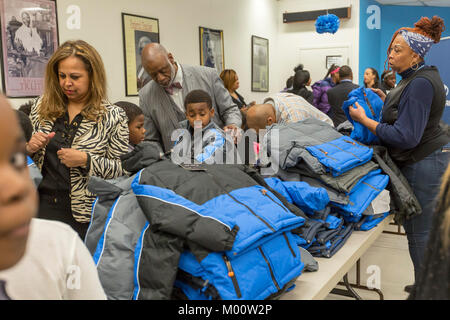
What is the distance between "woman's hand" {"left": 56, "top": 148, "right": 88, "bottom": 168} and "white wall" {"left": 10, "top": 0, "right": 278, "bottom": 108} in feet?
7.56

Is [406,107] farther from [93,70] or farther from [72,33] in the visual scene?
[72,33]

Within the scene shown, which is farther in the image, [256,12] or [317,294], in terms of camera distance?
[256,12]

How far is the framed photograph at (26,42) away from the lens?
3.53 meters

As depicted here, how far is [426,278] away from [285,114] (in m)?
2.42

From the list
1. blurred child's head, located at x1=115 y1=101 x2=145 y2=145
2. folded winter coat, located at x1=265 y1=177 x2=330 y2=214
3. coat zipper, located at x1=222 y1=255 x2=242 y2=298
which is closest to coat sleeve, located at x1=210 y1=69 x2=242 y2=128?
blurred child's head, located at x1=115 y1=101 x2=145 y2=145

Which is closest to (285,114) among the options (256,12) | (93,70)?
(93,70)

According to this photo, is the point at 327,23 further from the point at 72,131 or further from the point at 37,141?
the point at 37,141

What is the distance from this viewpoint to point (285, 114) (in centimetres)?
296

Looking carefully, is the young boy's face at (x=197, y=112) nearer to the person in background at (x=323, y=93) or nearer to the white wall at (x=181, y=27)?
the white wall at (x=181, y=27)

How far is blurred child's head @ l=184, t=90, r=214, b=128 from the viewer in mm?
2443

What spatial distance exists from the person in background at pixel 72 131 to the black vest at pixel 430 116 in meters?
1.51

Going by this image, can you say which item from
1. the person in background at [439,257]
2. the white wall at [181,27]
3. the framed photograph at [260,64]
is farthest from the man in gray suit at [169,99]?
the framed photograph at [260,64]

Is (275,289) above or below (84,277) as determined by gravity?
below

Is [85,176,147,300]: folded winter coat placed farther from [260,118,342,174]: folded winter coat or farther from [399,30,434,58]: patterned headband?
[399,30,434,58]: patterned headband
